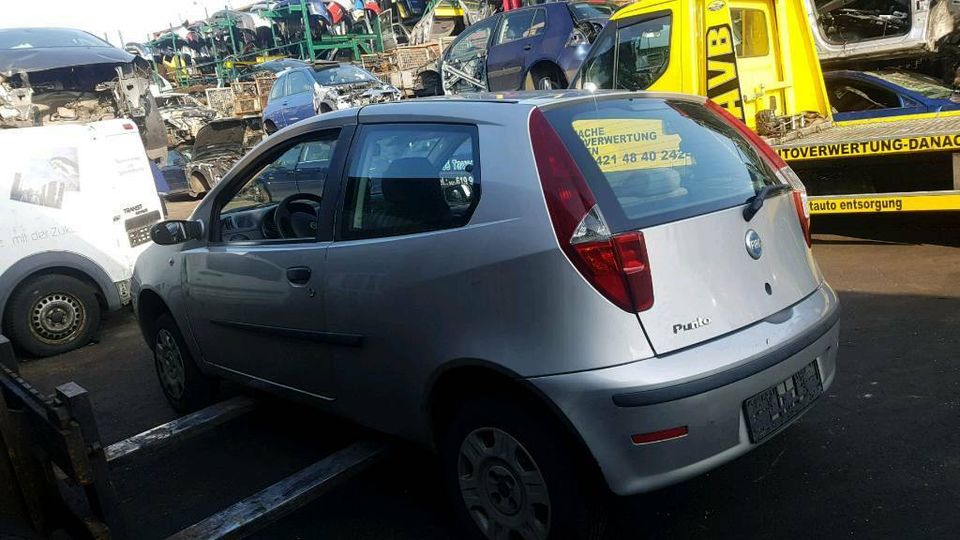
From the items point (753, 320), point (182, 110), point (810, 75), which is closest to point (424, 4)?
point (182, 110)

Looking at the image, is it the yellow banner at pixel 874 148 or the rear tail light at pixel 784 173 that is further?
the yellow banner at pixel 874 148

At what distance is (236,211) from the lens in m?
4.07

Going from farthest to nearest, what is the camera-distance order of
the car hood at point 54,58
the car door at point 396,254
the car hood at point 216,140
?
the car hood at point 216,140, the car hood at point 54,58, the car door at point 396,254

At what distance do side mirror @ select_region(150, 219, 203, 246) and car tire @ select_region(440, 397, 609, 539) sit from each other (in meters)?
1.88

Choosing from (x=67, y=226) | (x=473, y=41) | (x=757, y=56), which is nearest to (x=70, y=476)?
(x=67, y=226)

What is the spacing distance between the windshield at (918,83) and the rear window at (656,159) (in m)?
5.66

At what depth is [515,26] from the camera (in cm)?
1241

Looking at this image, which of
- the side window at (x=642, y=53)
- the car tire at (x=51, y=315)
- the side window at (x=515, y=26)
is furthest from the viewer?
the side window at (x=515, y=26)

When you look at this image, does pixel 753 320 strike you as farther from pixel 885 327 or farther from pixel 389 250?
pixel 885 327

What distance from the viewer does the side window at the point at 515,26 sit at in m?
12.1

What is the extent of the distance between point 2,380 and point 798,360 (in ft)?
9.11

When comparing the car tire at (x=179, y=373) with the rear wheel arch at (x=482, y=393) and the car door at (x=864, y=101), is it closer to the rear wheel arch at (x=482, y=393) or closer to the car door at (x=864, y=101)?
the rear wheel arch at (x=482, y=393)

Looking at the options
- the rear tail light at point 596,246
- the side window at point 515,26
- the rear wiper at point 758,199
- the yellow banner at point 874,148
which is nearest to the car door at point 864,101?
the yellow banner at point 874,148

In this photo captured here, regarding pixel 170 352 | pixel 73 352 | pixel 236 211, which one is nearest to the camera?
pixel 236 211
